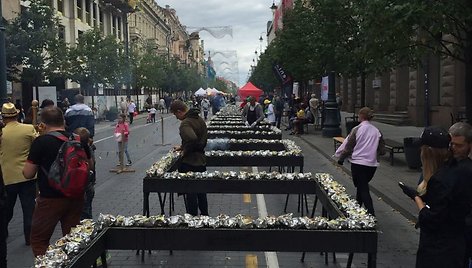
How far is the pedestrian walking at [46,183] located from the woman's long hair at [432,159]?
3263mm

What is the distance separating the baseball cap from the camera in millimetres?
3777

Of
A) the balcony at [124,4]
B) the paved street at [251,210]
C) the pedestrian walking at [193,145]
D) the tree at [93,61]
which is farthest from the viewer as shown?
the balcony at [124,4]

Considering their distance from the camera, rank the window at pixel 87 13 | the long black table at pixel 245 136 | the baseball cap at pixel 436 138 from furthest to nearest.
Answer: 1. the window at pixel 87 13
2. the long black table at pixel 245 136
3. the baseball cap at pixel 436 138

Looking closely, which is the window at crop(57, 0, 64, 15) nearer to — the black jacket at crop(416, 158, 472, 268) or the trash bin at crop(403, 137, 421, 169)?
the trash bin at crop(403, 137, 421, 169)

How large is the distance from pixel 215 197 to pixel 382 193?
330cm

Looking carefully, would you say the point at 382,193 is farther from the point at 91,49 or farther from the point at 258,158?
the point at 91,49

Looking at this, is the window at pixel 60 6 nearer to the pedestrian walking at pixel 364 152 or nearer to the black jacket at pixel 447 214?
the pedestrian walking at pixel 364 152

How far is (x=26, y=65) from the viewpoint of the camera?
89.4 feet

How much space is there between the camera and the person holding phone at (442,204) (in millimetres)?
3625

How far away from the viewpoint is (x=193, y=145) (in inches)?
299

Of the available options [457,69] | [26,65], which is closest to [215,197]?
[457,69]

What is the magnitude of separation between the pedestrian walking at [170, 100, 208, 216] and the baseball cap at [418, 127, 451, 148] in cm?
417

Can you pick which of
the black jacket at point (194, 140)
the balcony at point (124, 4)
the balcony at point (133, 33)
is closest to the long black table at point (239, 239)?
the black jacket at point (194, 140)

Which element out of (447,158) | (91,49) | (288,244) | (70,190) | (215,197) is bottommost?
(215,197)
